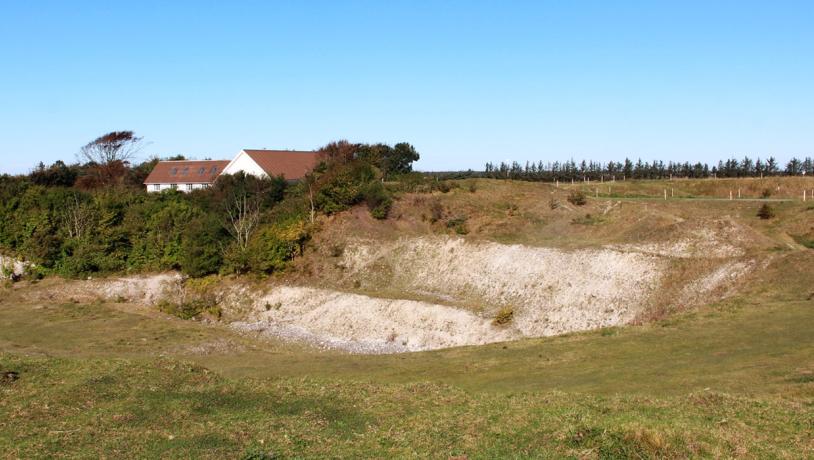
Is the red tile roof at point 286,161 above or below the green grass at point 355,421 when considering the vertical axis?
above

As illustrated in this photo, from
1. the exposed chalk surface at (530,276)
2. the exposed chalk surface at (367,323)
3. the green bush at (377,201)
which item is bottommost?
the exposed chalk surface at (367,323)

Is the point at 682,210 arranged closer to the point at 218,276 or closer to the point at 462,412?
the point at 218,276

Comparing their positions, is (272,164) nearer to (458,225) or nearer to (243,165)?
(243,165)

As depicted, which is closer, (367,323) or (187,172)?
(367,323)

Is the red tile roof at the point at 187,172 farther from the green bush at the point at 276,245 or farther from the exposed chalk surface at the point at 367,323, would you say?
the exposed chalk surface at the point at 367,323

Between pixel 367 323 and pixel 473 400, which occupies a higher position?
pixel 473 400

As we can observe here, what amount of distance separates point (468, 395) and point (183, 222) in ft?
135

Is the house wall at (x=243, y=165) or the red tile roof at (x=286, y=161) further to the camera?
the red tile roof at (x=286, y=161)

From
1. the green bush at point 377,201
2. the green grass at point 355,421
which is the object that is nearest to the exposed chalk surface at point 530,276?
the green bush at point 377,201

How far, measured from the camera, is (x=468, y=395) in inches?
744

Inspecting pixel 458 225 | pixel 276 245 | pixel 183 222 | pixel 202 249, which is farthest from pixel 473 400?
pixel 183 222

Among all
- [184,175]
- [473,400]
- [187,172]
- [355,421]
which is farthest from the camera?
[187,172]

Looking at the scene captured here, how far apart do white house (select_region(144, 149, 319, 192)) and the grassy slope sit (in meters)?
38.8

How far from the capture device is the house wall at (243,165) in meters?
70.2
